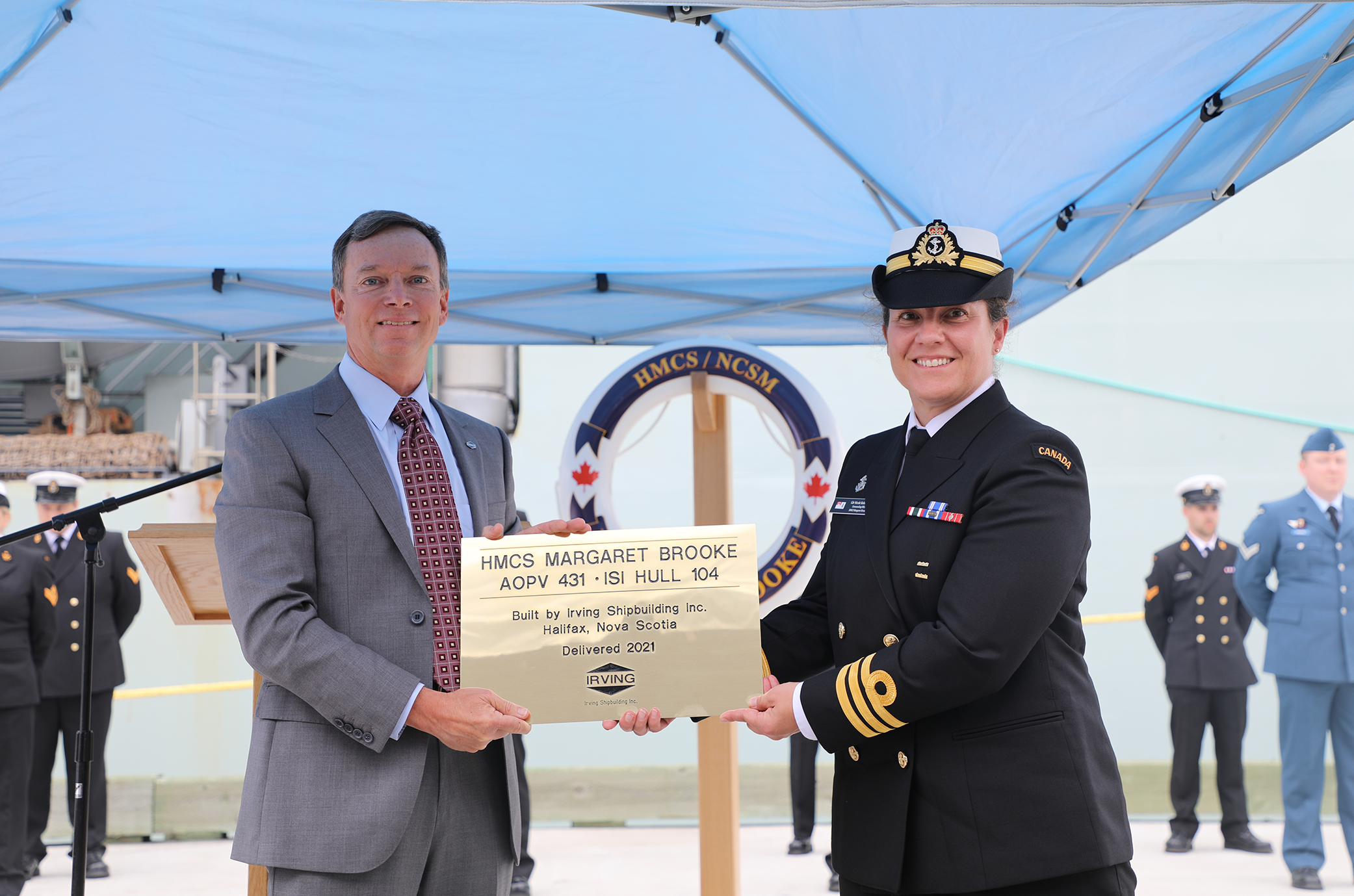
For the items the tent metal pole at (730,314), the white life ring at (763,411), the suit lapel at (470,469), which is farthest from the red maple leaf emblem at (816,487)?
the suit lapel at (470,469)

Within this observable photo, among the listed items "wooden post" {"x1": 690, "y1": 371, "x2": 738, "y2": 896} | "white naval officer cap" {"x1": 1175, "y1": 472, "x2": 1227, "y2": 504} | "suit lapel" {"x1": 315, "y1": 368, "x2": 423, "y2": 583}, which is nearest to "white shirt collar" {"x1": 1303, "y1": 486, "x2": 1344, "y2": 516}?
"white naval officer cap" {"x1": 1175, "y1": 472, "x2": 1227, "y2": 504}

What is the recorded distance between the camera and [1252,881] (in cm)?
544

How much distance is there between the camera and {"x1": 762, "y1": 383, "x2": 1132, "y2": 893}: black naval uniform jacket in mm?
1646

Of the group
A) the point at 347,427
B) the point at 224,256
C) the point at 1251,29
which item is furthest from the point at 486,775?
the point at 224,256

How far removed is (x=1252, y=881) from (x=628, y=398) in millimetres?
4238

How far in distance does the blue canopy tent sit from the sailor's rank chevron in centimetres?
84

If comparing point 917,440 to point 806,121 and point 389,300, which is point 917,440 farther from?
point 806,121

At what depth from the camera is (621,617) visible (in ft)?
5.88

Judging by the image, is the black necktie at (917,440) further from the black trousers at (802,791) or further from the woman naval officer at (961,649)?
the black trousers at (802,791)

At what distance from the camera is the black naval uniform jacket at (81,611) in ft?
19.0

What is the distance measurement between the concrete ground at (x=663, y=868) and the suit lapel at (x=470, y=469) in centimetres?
414

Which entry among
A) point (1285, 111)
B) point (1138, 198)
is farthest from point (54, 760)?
point (1285, 111)

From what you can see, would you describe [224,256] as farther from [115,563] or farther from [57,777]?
[57,777]

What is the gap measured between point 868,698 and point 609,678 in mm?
429
